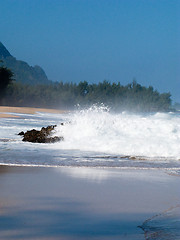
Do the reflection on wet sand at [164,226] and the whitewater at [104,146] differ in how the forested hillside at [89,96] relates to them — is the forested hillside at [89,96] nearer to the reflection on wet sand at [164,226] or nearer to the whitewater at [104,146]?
the whitewater at [104,146]

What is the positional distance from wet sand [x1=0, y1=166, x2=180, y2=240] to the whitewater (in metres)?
1.06

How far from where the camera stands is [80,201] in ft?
15.1

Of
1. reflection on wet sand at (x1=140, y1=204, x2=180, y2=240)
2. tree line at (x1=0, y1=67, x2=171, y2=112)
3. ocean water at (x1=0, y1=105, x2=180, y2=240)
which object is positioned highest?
tree line at (x1=0, y1=67, x2=171, y2=112)

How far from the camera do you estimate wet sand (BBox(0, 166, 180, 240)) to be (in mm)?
3529

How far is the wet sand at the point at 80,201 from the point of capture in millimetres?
3529

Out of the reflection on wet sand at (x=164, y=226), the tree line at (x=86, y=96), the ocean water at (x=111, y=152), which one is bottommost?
the reflection on wet sand at (x=164, y=226)

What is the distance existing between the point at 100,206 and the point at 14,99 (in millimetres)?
82321

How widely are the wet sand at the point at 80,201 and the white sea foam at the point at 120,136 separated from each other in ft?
10.4

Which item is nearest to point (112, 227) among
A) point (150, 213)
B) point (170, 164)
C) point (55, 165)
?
point (150, 213)

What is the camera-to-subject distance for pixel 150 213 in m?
4.20

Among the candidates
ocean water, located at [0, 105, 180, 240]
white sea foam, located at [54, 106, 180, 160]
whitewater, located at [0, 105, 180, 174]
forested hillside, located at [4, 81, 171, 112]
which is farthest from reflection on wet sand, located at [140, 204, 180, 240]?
forested hillside, located at [4, 81, 171, 112]

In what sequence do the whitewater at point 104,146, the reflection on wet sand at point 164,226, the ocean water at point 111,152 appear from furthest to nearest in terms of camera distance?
the whitewater at point 104,146, the ocean water at point 111,152, the reflection on wet sand at point 164,226

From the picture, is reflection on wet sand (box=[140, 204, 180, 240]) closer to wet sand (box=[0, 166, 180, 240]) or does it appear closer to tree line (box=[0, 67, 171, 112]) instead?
wet sand (box=[0, 166, 180, 240])

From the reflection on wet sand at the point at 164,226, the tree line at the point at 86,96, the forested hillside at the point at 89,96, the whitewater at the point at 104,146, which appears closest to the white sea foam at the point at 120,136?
the whitewater at the point at 104,146
